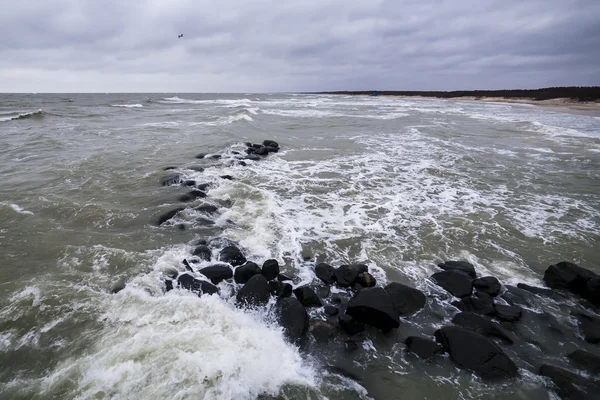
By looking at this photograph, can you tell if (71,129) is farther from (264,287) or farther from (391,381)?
(391,381)

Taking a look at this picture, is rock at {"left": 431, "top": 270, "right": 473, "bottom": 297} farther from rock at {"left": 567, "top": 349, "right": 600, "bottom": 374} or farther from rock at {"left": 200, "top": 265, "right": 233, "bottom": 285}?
rock at {"left": 200, "top": 265, "right": 233, "bottom": 285}

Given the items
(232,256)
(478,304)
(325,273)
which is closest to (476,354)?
(478,304)

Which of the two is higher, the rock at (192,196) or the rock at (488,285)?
the rock at (192,196)

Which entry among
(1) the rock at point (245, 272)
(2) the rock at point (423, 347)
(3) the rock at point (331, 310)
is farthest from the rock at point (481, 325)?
(1) the rock at point (245, 272)

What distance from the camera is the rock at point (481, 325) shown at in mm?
4066

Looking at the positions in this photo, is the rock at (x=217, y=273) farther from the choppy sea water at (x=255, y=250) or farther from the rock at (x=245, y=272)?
the choppy sea water at (x=255, y=250)

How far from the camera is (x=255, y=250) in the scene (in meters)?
6.09

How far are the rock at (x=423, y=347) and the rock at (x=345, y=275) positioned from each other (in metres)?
1.37

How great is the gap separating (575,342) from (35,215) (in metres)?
11.0

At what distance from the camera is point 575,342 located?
13.2ft

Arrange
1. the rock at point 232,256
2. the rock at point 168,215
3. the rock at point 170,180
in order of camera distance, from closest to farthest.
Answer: the rock at point 232,256, the rock at point 168,215, the rock at point 170,180

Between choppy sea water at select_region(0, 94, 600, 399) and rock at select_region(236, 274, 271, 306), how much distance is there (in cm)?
18

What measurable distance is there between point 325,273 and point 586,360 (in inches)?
140

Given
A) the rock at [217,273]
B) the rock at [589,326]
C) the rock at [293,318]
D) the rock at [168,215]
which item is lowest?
the rock at [589,326]
